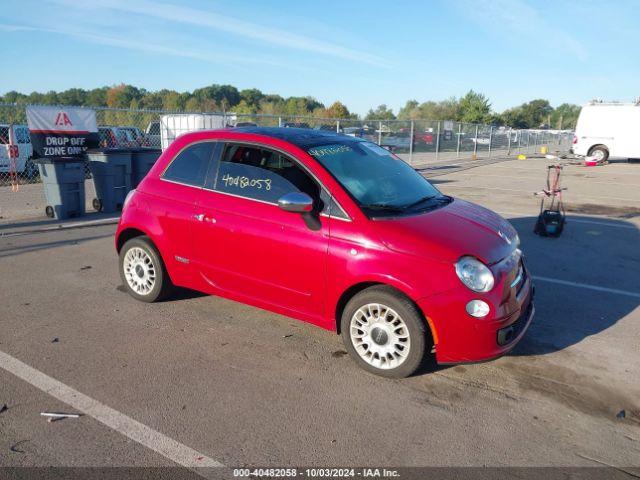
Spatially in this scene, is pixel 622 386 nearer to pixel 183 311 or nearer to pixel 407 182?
pixel 407 182

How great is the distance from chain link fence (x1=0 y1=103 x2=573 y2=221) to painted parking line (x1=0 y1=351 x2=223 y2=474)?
5023mm

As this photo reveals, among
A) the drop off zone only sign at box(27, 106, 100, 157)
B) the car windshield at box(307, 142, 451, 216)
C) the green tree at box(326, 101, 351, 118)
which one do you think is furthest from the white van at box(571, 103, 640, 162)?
the green tree at box(326, 101, 351, 118)

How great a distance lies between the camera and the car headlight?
143 inches

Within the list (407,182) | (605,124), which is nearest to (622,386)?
(407,182)

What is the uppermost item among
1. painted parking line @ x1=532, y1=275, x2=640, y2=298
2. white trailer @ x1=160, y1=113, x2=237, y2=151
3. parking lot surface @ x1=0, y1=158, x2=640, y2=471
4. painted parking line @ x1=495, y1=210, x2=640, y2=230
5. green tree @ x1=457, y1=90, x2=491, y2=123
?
green tree @ x1=457, y1=90, x2=491, y2=123

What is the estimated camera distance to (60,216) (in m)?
9.73

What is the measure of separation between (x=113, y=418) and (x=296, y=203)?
1912 mm

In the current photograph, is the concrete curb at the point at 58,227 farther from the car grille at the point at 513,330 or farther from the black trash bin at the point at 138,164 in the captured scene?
the car grille at the point at 513,330

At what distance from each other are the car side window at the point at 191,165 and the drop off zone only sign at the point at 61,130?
7.39 metres

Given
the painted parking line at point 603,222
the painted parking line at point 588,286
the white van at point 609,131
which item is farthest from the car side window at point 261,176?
the white van at point 609,131

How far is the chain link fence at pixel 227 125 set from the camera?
13711 millimetres

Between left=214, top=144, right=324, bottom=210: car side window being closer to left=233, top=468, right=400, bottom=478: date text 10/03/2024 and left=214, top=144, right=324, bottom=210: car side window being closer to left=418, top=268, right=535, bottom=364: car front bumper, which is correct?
left=418, top=268, right=535, bottom=364: car front bumper

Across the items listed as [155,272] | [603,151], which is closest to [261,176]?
[155,272]

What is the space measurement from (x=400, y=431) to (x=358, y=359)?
84cm
